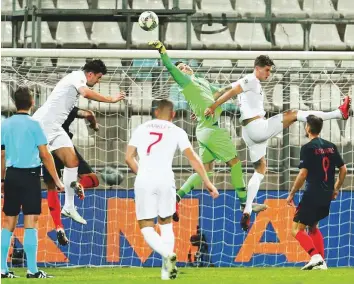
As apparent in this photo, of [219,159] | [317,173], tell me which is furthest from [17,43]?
[317,173]

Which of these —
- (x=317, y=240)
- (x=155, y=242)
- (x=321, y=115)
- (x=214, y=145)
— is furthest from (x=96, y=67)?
(x=317, y=240)

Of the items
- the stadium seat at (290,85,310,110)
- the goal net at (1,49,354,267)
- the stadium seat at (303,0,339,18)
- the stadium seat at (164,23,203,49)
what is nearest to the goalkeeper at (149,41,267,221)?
the goal net at (1,49,354,267)

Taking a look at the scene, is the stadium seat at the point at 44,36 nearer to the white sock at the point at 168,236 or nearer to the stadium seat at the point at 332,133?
the stadium seat at the point at 332,133

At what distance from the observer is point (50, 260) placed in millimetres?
13906

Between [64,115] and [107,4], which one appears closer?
[64,115]

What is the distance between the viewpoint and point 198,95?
12539mm

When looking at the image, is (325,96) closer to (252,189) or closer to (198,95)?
(252,189)

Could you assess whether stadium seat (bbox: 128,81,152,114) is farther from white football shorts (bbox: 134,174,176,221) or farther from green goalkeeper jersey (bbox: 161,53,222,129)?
white football shorts (bbox: 134,174,176,221)

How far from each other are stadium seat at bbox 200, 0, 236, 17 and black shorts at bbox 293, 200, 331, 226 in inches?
220

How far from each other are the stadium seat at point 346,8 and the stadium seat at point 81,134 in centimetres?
467

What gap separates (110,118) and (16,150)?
521 centimetres

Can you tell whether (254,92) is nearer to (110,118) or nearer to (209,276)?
(209,276)

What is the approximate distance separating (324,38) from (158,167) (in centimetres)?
795

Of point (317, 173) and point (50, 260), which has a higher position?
point (317, 173)
